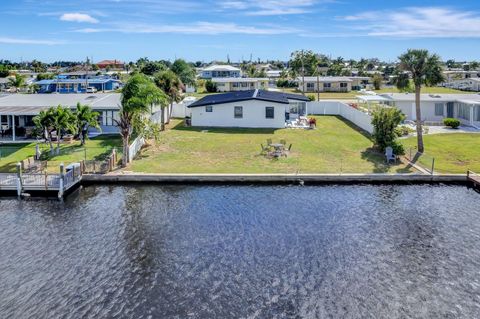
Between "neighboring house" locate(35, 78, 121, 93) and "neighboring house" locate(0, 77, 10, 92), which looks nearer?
"neighboring house" locate(35, 78, 121, 93)

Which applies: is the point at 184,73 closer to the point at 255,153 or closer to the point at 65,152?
the point at 65,152

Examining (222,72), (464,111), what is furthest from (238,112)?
(222,72)

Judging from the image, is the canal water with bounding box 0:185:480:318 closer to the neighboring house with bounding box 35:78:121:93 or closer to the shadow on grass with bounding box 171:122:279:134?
the shadow on grass with bounding box 171:122:279:134

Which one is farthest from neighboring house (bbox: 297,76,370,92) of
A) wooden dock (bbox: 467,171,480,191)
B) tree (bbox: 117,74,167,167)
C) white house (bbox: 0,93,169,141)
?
wooden dock (bbox: 467,171,480,191)

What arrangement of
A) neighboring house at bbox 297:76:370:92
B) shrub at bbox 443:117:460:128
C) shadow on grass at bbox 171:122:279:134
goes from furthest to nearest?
1. neighboring house at bbox 297:76:370:92
2. shrub at bbox 443:117:460:128
3. shadow on grass at bbox 171:122:279:134

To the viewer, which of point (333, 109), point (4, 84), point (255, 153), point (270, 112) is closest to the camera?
point (255, 153)

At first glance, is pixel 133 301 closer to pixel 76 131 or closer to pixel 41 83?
pixel 76 131

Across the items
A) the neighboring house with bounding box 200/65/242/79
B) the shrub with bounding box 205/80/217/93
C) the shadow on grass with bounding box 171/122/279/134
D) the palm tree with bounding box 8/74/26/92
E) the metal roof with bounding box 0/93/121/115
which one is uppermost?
the neighboring house with bounding box 200/65/242/79
